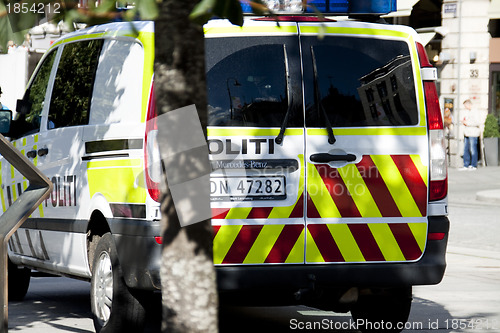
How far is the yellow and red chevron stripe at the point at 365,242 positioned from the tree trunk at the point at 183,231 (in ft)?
7.40

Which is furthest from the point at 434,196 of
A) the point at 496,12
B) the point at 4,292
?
the point at 496,12

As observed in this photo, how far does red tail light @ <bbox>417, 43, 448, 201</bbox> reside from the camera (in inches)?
227

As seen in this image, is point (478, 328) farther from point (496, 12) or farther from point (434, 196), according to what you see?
point (496, 12)

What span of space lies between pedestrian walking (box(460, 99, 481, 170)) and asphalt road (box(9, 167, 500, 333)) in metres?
14.1

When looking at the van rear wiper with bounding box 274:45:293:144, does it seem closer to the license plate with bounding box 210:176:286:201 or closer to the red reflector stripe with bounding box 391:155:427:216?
the license plate with bounding box 210:176:286:201

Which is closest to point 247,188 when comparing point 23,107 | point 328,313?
point 328,313

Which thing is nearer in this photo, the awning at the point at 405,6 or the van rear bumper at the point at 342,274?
the van rear bumper at the point at 342,274

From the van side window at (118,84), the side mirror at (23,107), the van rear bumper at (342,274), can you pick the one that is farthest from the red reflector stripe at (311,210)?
the side mirror at (23,107)

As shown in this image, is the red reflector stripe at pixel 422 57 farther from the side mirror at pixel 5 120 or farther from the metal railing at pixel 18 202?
the side mirror at pixel 5 120

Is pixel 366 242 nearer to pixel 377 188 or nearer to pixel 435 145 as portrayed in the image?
pixel 377 188

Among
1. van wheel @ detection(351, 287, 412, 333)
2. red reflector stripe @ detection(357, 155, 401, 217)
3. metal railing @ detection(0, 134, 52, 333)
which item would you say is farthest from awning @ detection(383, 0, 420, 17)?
metal railing @ detection(0, 134, 52, 333)

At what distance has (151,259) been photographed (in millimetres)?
5363

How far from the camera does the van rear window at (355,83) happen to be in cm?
566

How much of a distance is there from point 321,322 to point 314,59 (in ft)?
7.60
